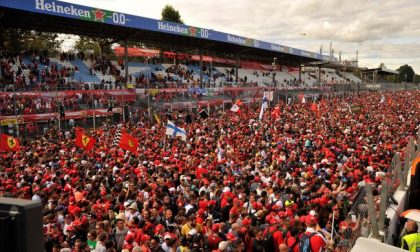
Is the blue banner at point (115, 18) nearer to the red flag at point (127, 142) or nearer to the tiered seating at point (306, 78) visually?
the red flag at point (127, 142)

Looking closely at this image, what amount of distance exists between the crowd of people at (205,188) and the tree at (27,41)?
23.7 meters

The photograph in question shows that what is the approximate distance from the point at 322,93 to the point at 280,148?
33091 mm

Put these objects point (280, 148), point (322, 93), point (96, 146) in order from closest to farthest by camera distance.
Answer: point (280, 148), point (96, 146), point (322, 93)

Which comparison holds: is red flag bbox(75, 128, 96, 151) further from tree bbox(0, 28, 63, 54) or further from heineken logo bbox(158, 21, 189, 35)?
tree bbox(0, 28, 63, 54)

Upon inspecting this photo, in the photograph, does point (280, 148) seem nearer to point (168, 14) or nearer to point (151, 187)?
point (151, 187)

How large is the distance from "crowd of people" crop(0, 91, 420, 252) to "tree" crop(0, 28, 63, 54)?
23.7 m

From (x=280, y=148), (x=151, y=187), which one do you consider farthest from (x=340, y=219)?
(x=280, y=148)

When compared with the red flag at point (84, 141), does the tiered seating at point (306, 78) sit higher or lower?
higher

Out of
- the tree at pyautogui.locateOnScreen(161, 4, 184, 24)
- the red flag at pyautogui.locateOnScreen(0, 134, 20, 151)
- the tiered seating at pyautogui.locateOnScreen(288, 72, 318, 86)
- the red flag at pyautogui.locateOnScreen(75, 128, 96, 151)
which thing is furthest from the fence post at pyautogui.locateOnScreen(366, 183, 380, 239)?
the tiered seating at pyautogui.locateOnScreen(288, 72, 318, 86)

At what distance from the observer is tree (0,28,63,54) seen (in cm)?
3666

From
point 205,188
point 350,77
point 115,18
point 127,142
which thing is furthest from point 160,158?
point 350,77

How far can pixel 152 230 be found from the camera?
7.02m

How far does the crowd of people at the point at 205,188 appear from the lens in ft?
21.7

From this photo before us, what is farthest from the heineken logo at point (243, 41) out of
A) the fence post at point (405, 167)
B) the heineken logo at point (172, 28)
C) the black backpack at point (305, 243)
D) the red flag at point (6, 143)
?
the black backpack at point (305, 243)
